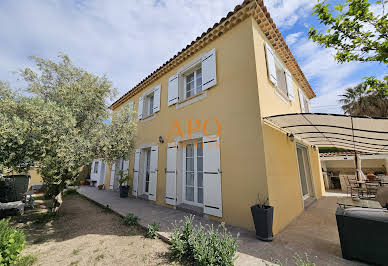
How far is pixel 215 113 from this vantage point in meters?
4.97

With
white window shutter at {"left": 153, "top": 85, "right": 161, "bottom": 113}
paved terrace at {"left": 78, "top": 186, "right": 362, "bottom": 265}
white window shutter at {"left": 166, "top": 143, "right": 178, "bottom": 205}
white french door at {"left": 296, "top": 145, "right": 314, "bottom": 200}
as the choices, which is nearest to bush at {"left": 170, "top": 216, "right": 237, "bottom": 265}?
paved terrace at {"left": 78, "top": 186, "right": 362, "bottom": 265}

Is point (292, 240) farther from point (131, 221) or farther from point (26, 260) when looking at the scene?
point (26, 260)

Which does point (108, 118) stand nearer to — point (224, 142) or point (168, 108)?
point (168, 108)

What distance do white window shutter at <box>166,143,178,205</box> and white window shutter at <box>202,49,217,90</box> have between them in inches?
102

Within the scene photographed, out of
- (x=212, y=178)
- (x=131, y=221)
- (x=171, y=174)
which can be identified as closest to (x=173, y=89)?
(x=171, y=174)

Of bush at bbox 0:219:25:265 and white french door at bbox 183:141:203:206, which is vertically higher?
white french door at bbox 183:141:203:206

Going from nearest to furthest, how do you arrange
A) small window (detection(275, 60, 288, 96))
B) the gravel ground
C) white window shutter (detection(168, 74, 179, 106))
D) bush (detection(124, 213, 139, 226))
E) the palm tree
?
the gravel ground
bush (detection(124, 213, 139, 226))
small window (detection(275, 60, 288, 96))
white window shutter (detection(168, 74, 179, 106))
the palm tree

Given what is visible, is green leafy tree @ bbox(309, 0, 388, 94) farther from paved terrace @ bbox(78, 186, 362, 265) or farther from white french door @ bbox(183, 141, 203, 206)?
white french door @ bbox(183, 141, 203, 206)

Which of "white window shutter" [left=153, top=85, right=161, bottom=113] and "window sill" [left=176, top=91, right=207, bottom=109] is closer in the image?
"window sill" [left=176, top=91, right=207, bottom=109]

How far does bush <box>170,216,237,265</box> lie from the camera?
2.39 meters

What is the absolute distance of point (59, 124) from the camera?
393 centimetres

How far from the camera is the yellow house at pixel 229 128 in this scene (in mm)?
4066

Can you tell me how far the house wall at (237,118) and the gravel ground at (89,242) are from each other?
6.91 ft

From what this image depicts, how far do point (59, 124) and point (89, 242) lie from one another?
294 cm
